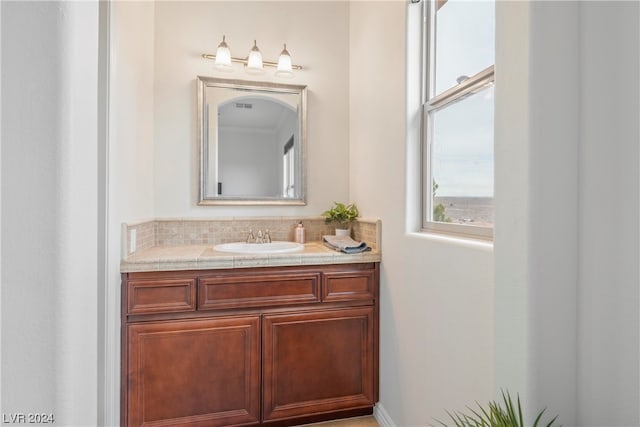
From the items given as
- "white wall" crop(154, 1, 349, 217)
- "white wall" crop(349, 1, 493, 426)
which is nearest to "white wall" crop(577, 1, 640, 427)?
"white wall" crop(349, 1, 493, 426)

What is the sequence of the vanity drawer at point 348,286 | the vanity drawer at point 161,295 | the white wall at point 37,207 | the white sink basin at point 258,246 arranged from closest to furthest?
Answer: the white wall at point 37,207 < the vanity drawer at point 161,295 < the vanity drawer at point 348,286 < the white sink basin at point 258,246

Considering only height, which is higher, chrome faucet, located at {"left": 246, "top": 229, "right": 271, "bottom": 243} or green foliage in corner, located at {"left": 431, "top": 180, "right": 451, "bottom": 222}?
green foliage in corner, located at {"left": 431, "top": 180, "right": 451, "bottom": 222}

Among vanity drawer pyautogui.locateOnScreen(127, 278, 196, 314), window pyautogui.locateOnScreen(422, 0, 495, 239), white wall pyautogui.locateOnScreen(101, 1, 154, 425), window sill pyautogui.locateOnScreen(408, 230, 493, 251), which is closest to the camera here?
window sill pyautogui.locateOnScreen(408, 230, 493, 251)

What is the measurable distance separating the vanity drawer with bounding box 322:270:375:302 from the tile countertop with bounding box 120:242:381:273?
78 mm

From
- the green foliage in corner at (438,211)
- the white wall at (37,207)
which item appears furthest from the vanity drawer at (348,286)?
the white wall at (37,207)

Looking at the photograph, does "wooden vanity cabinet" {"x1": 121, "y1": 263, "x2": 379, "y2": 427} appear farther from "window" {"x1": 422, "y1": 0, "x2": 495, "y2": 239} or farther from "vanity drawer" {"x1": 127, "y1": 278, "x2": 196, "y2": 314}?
"window" {"x1": 422, "y1": 0, "x2": 495, "y2": 239}

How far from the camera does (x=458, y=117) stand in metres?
1.49

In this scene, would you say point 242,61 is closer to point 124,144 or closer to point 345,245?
point 124,144

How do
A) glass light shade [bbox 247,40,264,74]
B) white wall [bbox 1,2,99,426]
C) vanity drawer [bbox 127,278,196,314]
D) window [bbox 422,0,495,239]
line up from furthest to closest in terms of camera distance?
glass light shade [bbox 247,40,264,74]
vanity drawer [bbox 127,278,196,314]
window [bbox 422,0,495,239]
white wall [bbox 1,2,99,426]

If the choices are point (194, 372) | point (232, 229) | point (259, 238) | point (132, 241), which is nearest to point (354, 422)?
point (194, 372)

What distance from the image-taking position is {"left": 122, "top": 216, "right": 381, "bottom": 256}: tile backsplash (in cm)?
213

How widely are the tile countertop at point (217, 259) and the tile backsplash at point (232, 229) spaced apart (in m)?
0.12

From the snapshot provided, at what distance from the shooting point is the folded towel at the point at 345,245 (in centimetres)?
198

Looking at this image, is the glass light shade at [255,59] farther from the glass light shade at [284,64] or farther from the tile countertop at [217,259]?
the tile countertop at [217,259]
